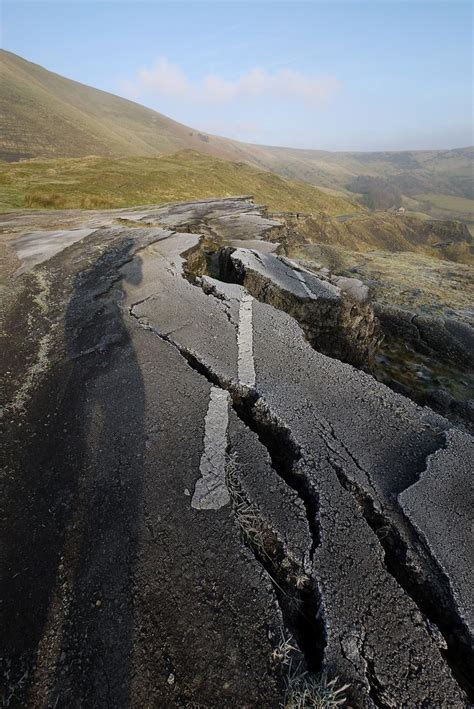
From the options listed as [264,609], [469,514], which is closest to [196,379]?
[264,609]

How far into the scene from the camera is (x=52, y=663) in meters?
1.48

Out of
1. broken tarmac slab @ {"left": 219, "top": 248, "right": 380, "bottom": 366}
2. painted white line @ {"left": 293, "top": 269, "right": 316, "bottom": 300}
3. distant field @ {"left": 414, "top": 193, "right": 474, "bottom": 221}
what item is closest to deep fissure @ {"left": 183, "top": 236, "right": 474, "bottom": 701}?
broken tarmac slab @ {"left": 219, "top": 248, "right": 380, "bottom": 366}

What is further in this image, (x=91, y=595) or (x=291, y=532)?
(x=291, y=532)

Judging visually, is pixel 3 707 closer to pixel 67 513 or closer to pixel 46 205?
pixel 67 513

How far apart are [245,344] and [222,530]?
2027 millimetres

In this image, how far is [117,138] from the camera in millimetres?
58938

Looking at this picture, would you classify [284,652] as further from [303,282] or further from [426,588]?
[303,282]

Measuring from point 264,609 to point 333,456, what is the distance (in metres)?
1.05

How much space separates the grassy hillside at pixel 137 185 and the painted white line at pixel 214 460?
13131mm

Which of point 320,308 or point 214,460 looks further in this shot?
point 320,308

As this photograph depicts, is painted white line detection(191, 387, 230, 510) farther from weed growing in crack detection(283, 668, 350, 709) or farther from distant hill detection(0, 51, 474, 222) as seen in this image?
distant hill detection(0, 51, 474, 222)

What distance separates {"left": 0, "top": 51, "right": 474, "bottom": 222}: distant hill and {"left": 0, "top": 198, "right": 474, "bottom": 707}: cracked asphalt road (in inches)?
1597

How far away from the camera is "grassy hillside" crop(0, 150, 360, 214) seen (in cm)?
1555

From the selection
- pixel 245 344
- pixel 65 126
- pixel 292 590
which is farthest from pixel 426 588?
pixel 65 126
